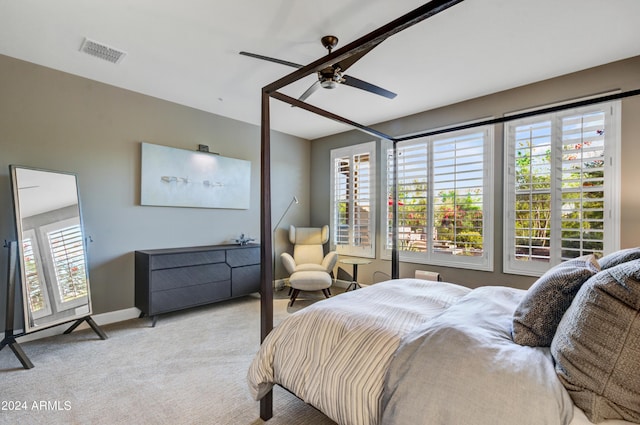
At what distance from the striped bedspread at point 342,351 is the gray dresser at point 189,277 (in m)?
2.08

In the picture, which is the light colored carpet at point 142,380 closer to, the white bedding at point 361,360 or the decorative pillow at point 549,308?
the white bedding at point 361,360

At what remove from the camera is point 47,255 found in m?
2.69

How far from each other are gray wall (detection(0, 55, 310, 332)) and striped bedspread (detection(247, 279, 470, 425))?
8.50ft

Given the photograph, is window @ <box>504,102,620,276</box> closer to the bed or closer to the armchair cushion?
the bed

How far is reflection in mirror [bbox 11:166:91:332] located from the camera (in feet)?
8.36

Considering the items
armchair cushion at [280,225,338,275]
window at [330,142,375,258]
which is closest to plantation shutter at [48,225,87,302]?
armchair cushion at [280,225,338,275]

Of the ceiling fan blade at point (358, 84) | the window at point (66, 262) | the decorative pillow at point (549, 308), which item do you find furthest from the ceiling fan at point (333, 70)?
the window at point (66, 262)

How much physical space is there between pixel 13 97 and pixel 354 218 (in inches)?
162

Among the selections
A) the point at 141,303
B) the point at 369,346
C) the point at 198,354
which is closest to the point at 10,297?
the point at 141,303

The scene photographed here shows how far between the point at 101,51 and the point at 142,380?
2757mm

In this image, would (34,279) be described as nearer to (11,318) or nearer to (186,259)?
(11,318)

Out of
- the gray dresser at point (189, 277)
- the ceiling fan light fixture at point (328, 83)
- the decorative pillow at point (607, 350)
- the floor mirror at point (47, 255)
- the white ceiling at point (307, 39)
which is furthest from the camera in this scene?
the gray dresser at point (189, 277)

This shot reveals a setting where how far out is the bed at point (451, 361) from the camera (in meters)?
0.92

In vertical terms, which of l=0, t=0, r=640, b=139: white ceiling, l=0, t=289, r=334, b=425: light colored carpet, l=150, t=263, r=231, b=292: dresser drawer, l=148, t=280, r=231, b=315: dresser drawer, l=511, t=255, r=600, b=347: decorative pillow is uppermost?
l=0, t=0, r=640, b=139: white ceiling
